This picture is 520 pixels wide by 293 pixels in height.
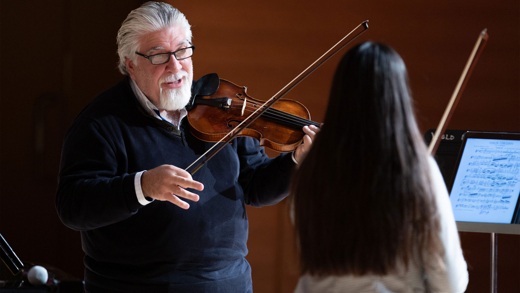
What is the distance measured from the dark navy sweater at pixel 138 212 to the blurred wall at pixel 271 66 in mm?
1323

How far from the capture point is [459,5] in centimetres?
294

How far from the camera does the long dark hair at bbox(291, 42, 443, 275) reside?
2.91ft

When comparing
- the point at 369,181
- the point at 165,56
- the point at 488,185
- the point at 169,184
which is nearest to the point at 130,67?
the point at 165,56

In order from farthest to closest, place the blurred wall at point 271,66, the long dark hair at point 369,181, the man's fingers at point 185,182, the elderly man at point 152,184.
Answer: the blurred wall at point 271,66 → the elderly man at point 152,184 → the man's fingers at point 185,182 → the long dark hair at point 369,181

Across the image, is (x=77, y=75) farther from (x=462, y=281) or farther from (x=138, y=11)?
(x=462, y=281)

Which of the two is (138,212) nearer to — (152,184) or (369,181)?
(152,184)

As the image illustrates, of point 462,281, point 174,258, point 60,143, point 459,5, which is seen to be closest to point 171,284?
point 174,258

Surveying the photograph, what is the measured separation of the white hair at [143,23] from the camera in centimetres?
168

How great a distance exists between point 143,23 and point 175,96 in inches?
10.7

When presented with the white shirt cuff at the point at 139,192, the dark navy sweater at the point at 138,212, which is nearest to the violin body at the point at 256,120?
the dark navy sweater at the point at 138,212

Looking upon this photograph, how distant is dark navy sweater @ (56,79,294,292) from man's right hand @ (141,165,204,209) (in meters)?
0.06

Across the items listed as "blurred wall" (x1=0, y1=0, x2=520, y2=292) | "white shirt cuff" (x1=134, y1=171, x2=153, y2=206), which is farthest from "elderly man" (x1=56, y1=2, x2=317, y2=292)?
"blurred wall" (x1=0, y1=0, x2=520, y2=292)

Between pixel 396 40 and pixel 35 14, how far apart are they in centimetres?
213

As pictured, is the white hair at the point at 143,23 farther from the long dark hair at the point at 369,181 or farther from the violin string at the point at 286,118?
the long dark hair at the point at 369,181
